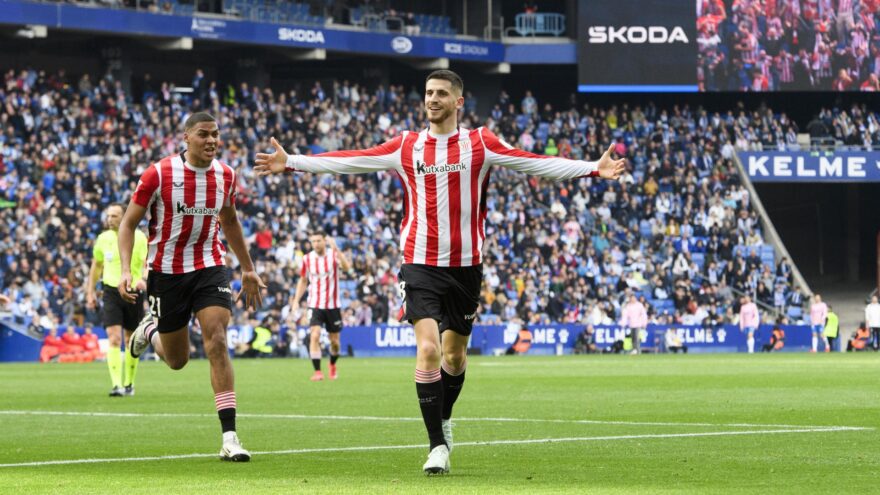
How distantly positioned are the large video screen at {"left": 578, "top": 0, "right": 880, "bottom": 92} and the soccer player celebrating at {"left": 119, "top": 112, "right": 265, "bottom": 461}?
4235cm

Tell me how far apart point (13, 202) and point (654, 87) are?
2297 centimetres

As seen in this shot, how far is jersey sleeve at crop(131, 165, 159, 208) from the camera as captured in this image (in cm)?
1078

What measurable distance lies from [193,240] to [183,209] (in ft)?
0.77

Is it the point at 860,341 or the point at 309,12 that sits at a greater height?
the point at 309,12

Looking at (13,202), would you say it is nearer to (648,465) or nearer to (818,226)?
(648,465)

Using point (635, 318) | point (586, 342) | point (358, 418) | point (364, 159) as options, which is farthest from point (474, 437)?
point (586, 342)

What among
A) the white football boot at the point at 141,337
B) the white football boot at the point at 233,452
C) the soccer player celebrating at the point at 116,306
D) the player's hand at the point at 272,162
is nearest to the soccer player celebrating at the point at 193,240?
the white football boot at the point at 233,452

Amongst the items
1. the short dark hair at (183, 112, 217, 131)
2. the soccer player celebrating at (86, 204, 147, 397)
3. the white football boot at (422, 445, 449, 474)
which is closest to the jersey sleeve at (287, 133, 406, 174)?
the short dark hair at (183, 112, 217, 131)

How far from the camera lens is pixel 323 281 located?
2439cm

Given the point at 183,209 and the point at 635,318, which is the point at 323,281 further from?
the point at 635,318

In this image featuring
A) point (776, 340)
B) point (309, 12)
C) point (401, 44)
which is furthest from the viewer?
point (401, 44)

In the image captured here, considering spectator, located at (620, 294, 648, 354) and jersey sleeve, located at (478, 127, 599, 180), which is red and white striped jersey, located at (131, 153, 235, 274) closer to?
jersey sleeve, located at (478, 127, 599, 180)

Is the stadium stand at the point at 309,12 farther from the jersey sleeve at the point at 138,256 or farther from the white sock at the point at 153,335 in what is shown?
the white sock at the point at 153,335

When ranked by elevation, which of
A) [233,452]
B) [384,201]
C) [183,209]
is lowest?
[233,452]
